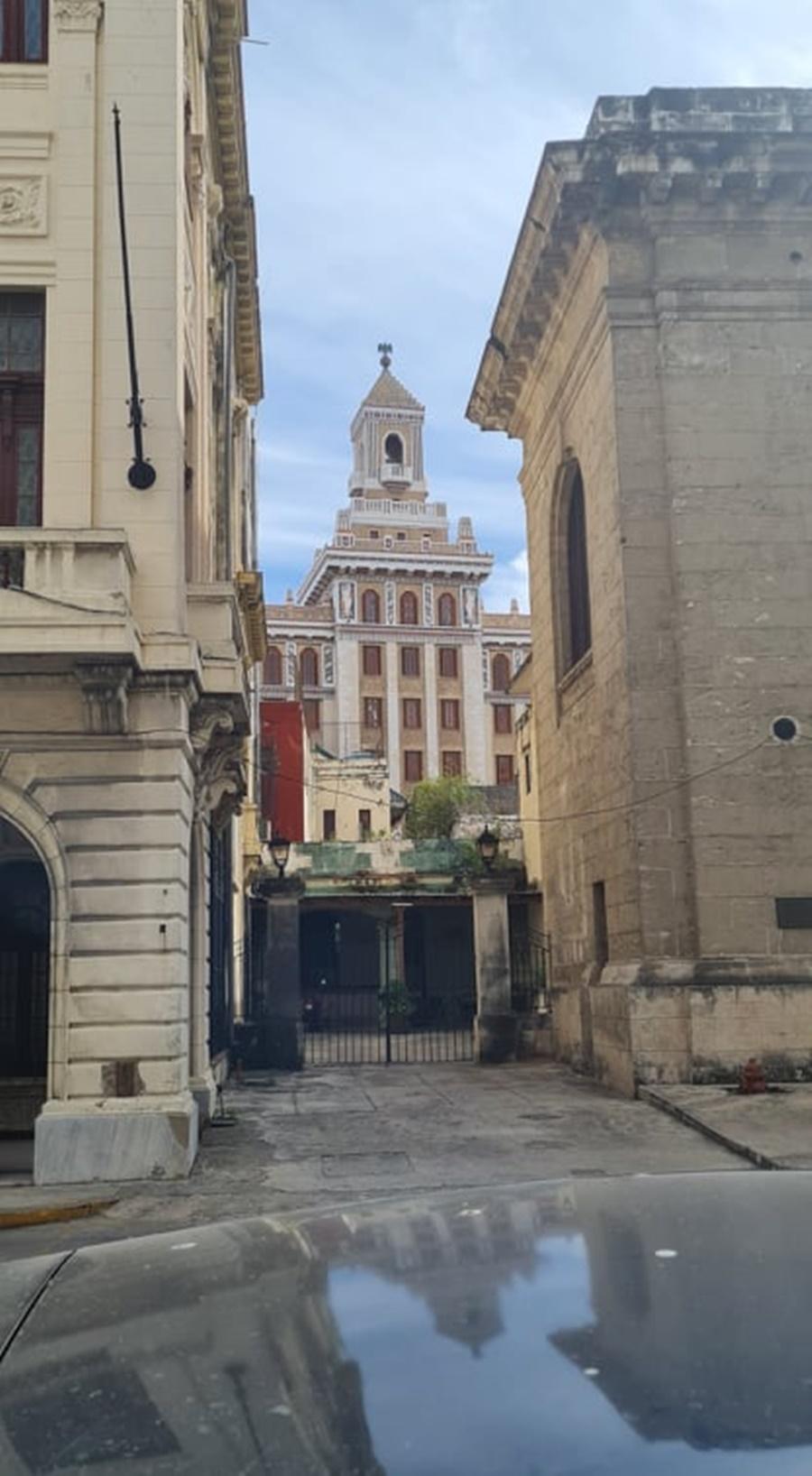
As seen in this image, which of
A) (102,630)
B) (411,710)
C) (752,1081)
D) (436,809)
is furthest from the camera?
(411,710)

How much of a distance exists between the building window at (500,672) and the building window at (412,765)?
8517mm

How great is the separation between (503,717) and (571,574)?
7074 cm

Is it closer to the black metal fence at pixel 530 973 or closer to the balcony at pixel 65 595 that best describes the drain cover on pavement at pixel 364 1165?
the balcony at pixel 65 595

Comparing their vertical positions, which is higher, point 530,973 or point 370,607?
point 370,607

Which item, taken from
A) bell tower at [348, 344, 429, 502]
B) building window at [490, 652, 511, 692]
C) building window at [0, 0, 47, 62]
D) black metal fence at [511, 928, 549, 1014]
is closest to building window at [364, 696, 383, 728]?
building window at [490, 652, 511, 692]

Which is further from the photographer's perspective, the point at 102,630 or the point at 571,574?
the point at 571,574

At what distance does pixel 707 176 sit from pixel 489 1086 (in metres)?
13.2

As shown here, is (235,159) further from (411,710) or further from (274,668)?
(411,710)

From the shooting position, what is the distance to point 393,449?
102 metres

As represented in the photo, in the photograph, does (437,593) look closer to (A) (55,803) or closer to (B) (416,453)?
(B) (416,453)

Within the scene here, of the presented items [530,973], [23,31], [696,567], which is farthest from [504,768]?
[23,31]

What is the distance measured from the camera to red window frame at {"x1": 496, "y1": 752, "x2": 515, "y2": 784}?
305 ft

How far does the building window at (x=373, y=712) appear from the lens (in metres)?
89.6

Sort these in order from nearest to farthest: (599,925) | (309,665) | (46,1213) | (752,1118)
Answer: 1. (46,1213)
2. (752,1118)
3. (599,925)
4. (309,665)
